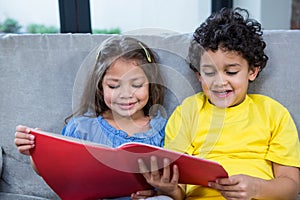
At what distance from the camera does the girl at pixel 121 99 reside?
44.9 inches

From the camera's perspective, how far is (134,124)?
1250mm

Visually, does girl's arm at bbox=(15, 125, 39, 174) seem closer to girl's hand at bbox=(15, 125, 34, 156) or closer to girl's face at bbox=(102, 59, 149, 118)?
girl's hand at bbox=(15, 125, 34, 156)

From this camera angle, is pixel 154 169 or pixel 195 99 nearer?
pixel 154 169

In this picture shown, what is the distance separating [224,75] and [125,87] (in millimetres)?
271

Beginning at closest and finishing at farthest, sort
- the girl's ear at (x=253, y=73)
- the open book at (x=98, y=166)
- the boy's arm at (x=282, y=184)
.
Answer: the open book at (x=98, y=166)
the boy's arm at (x=282, y=184)
the girl's ear at (x=253, y=73)

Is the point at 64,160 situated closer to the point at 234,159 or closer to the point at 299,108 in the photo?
the point at 234,159

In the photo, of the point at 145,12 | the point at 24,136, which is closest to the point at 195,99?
the point at 24,136

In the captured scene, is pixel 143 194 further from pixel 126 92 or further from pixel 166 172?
pixel 126 92

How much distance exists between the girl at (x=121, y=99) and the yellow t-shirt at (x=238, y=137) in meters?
0.08

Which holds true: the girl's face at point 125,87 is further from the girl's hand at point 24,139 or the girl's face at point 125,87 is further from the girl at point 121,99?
the girl's hand at point 24,139

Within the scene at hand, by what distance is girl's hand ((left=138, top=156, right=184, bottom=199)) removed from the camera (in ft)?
3.24

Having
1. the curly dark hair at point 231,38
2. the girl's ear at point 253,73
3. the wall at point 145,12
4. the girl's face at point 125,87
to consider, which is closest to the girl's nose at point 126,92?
the girl's face at point 125,87

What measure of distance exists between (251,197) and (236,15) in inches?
→ 21.0

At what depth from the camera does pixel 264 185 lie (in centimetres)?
108
